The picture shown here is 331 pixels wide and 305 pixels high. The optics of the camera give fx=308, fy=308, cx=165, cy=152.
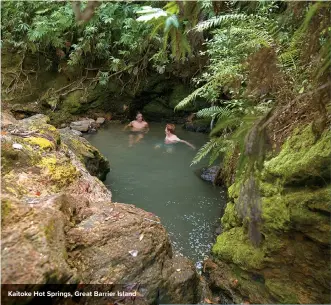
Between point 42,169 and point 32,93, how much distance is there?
7782mm

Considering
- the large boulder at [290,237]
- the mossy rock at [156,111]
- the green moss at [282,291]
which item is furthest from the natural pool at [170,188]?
the mossy rock at [156,111]

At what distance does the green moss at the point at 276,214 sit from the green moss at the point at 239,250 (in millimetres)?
340

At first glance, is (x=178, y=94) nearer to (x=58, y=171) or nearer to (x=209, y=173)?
(x=209, y=173)

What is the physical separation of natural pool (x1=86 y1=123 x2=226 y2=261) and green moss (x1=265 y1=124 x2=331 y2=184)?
1.83 m

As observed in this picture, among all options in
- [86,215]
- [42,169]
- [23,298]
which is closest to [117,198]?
[42,169]

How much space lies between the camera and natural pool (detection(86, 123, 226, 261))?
188 inches

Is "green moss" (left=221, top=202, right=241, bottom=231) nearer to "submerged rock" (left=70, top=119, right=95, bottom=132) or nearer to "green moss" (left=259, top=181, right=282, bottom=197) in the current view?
"green moss" (left=259, top=181, right=282, bottom=197)

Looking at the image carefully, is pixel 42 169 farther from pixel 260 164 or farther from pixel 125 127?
pixel 125 127

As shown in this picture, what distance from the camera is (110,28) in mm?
9438

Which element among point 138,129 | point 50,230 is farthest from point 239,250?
point 138,129

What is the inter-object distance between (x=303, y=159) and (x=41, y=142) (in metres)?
3.22

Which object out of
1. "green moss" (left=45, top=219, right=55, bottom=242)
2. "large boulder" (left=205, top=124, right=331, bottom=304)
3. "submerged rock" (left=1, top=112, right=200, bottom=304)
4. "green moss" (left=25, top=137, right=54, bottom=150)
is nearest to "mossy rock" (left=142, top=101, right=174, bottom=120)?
"green moss" (left=25, top=137, right=54, bottom=150)

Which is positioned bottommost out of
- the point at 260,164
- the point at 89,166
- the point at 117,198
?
the point at 117,198

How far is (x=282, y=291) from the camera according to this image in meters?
3.01
